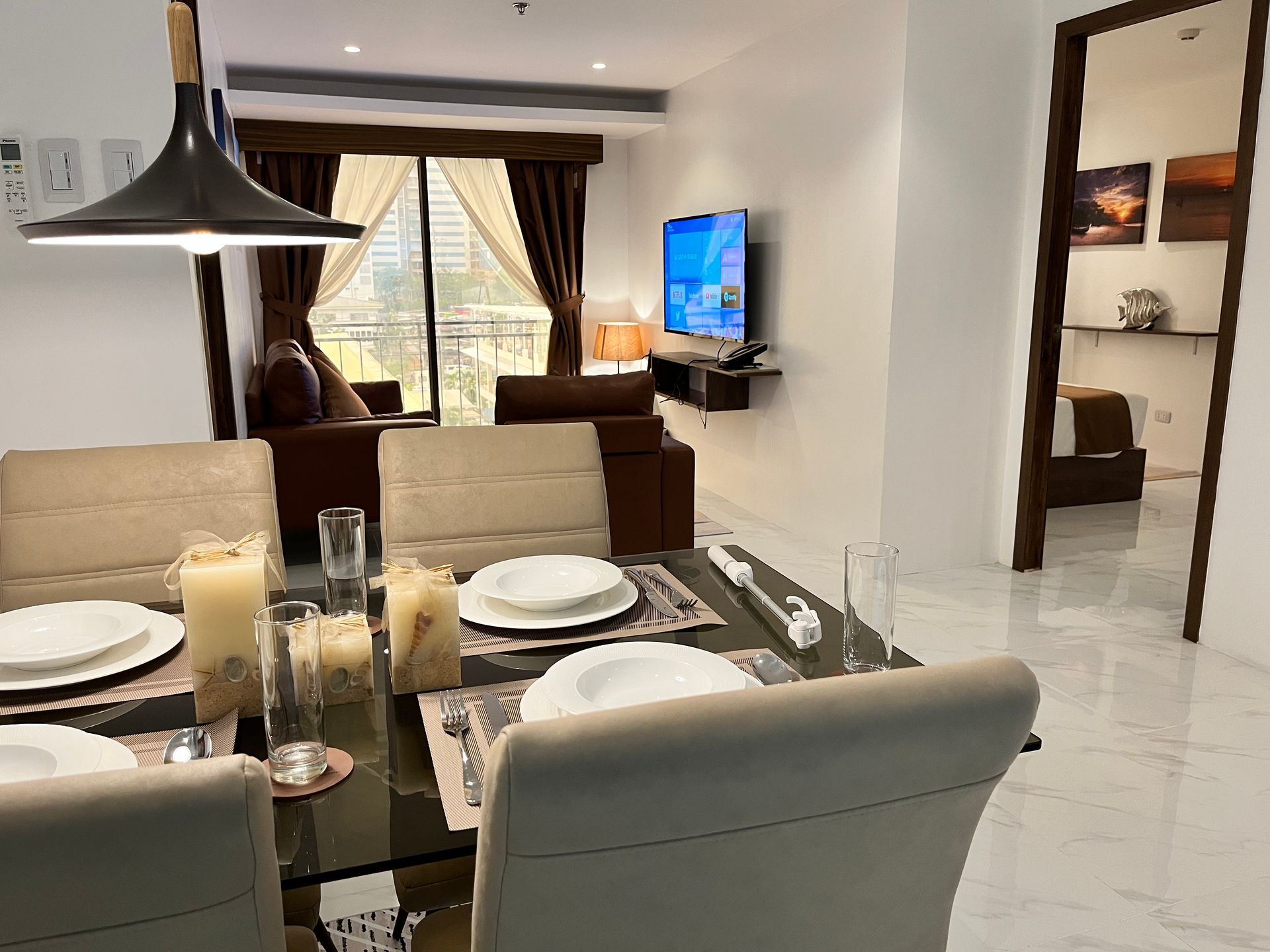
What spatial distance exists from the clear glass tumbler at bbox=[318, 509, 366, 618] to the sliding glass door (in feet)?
17.5

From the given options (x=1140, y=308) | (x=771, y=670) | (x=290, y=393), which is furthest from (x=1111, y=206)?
(x=771, y=670)

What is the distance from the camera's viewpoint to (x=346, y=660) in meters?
1.22

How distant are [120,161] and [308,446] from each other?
4.99 ft

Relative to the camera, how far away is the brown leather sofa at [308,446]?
3.88 meters

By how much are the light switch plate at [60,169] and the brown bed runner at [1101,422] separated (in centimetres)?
463

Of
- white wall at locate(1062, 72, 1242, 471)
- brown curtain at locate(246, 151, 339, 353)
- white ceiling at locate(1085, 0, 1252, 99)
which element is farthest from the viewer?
brown curtain at locate(246, 151, 339, 353)

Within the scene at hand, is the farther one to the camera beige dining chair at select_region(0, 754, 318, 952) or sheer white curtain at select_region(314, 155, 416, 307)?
sheer white curtain at select_region(314, 155, 416, 307)

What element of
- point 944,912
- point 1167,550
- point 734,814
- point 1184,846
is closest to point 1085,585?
point 1167,550

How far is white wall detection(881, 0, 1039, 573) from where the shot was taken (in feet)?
12.2

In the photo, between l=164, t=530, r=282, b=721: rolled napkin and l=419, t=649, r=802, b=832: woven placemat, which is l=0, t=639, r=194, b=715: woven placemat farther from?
l=419, t=649, r=802, b=832: woven placemat

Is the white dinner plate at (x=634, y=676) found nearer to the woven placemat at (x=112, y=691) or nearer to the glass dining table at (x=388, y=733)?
the glass dining table at (x=388, y=733)

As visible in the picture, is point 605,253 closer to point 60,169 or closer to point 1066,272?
point 1066,272

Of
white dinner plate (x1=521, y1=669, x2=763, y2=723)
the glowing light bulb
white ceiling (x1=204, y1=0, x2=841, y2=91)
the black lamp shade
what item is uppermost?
white ceiling (x1=204, y1=0, x2=841, y2=91)

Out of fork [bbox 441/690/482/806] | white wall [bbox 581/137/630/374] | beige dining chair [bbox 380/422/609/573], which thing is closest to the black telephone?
white wall [bbox 581/137/630/374]
